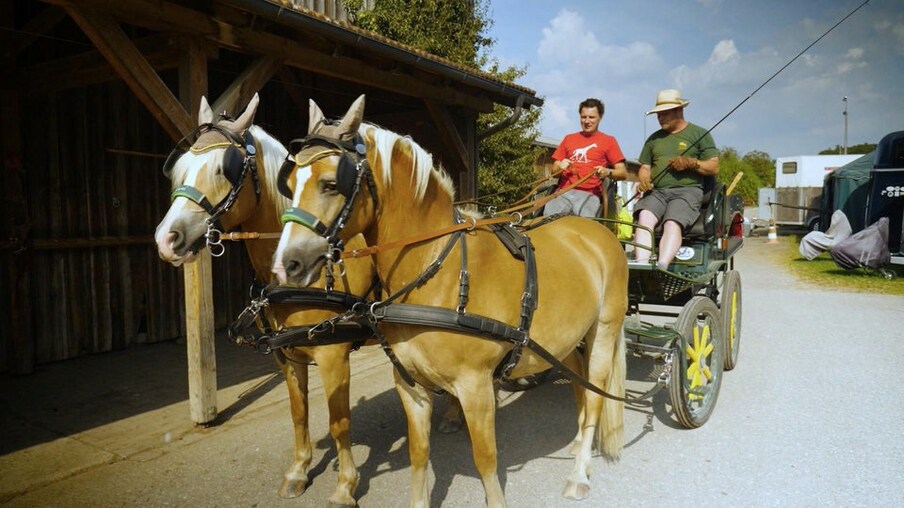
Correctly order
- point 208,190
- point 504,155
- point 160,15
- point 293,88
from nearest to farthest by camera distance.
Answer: point 208,190 → point 160,15 → point 293,88 → point 504,155

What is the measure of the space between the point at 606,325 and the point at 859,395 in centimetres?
306

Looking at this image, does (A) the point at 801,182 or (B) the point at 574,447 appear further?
(A) the point at 801,182

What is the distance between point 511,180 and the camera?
458 inches

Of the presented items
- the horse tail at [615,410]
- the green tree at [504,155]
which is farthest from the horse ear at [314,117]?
the green tree at [504,155]

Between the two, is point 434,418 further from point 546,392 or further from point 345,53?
point 345,53

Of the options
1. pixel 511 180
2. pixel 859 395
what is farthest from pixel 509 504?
pixel 511 180

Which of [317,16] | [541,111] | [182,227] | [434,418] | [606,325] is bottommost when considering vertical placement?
[434,418]

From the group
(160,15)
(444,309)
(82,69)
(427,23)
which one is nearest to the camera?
(444,309)

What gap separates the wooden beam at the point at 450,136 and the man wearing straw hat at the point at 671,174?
292cm

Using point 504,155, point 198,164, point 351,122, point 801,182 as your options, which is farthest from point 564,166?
point 801,182

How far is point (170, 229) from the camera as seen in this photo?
8.92 ft

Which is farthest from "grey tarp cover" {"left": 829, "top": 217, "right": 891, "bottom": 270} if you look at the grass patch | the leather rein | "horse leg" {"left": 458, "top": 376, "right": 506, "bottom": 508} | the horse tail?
"horse leg" {"left": 458, "top": 376, "right": 506, "bottom": 508}

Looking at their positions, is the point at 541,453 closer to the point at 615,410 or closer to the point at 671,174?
the point at 615,410

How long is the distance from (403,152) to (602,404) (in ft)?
6.85
